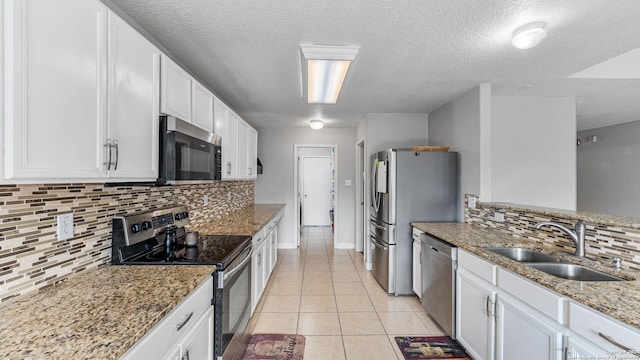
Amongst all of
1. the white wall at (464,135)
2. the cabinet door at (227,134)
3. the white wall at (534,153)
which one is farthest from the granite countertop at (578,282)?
the cabinet door at (227,134)

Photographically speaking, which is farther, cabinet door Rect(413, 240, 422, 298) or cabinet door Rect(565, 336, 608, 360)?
cabinet door Rect(413, 240, 422, 298)

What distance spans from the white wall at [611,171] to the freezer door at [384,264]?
4.55 meters

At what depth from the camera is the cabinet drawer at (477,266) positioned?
5.88 ft

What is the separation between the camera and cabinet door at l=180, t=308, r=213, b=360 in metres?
1.23

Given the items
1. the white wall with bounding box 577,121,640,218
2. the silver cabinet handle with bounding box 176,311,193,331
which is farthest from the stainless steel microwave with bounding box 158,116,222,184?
the white wall with bounding box 577,121,640,218

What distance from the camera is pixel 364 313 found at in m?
2.80

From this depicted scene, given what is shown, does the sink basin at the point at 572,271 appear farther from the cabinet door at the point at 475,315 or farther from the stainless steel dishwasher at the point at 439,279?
the stainless steel dishwasher at the point at 439,279

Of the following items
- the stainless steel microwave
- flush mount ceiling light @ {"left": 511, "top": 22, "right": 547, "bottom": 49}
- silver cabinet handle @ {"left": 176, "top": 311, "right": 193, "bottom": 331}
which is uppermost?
flush mount ceiling light @ {"left": 511, "top": 22, "right": 547, "bottom": 49}

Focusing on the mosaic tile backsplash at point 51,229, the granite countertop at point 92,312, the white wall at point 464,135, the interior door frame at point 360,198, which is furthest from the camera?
the interior door frame at point 360,198

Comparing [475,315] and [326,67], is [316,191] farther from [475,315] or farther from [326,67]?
[475,315]

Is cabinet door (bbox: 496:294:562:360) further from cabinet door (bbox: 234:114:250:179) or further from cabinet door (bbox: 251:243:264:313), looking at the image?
cabinet door (bbox: 234:114:250:179)

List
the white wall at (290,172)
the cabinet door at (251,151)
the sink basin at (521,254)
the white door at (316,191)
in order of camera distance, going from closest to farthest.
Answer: the sink basin at (521,254) < the cabinet door at (251,151) < the white wall at (290,172) < the white door at (316,191)

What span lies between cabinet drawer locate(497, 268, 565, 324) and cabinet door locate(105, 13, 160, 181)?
215 cm

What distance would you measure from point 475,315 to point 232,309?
5.62 ft
